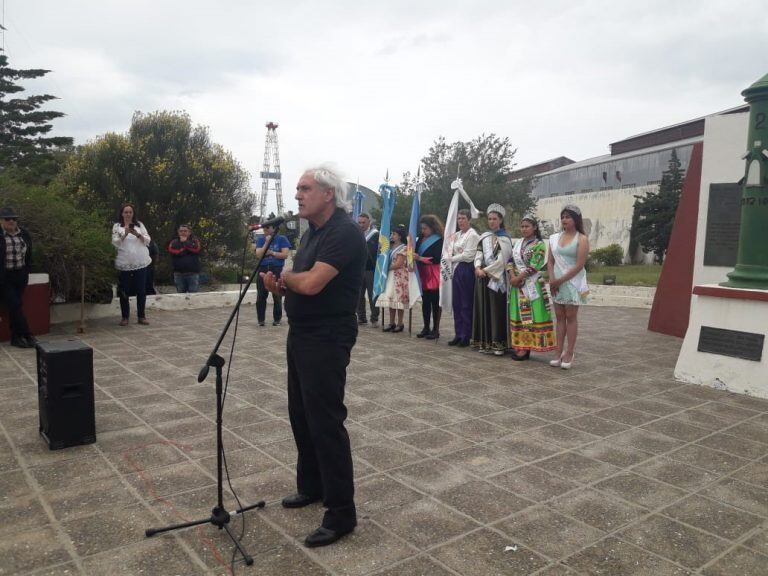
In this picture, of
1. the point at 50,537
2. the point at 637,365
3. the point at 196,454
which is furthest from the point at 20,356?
the point at 637,365

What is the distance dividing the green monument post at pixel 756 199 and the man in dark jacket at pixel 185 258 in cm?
811

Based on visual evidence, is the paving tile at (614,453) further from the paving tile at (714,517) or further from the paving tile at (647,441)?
the paving tile at (714,517)

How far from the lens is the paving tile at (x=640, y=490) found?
347 centimetres

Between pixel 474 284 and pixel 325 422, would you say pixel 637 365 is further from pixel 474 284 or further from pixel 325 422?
pixel 325 422

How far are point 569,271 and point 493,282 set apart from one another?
1.14m

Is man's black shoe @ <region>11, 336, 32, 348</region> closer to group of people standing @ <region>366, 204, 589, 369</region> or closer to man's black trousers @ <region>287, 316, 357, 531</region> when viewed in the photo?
group of people standing @ <region>366, 204, 589, 369</region>

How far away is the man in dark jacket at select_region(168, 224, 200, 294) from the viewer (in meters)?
10.4

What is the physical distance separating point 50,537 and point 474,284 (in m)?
6.09

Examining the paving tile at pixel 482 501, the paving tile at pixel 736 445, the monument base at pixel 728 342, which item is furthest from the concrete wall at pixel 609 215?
the paving tile at pixel 482 501

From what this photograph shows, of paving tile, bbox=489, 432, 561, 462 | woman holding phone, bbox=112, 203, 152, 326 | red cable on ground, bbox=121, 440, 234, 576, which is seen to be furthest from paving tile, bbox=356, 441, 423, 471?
woman holding phone, bbox=112, 203, 152, 326

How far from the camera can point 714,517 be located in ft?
10.8

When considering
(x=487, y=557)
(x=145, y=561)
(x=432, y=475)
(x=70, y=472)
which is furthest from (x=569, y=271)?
(x=145, y=561)

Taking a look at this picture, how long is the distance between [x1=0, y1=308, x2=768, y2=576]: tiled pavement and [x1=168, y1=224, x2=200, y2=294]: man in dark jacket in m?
4.07

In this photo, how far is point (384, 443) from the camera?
433 cm
